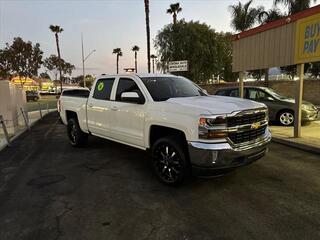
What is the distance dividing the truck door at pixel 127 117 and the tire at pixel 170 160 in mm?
573

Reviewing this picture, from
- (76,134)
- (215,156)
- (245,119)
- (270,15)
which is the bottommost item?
(76,134)

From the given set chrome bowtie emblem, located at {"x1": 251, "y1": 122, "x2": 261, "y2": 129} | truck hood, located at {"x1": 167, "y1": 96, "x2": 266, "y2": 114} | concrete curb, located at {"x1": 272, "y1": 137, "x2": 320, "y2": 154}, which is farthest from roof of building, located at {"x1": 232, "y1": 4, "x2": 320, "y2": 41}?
chrome bowtie emblem, located at {"x1": 251, "y1": 122, "x2": 261, "y2": 129}

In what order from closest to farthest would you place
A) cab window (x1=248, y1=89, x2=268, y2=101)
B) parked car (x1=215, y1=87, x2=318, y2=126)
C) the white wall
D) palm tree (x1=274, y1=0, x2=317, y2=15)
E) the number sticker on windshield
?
1. the number sticker on windshield
2. parked car (x1=215, y1=87, x2=318, y2=126)
3. cab window (x1=248, y1=89, x2=268, y2=101)
4. the white wall
5. palm tree (x1=274, y1=0, x2=317, y2=15)

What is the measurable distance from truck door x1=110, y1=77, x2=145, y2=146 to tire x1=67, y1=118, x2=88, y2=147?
6.37ft

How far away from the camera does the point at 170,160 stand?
509 cm

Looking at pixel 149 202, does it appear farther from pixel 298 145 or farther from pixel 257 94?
pixel 257 94

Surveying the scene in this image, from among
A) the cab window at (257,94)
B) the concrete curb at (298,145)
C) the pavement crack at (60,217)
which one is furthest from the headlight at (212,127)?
the cab window at (257,94)

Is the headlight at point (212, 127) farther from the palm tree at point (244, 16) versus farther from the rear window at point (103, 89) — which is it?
the palm tree at point (244, 16)

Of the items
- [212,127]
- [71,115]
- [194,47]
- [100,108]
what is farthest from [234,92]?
[194,47]

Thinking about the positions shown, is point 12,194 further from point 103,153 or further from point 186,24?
point 186,24

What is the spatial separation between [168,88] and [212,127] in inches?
71.8

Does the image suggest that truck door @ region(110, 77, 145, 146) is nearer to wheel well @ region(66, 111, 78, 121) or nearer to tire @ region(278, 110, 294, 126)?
wheel well @ region(66, 111, 78, 121)

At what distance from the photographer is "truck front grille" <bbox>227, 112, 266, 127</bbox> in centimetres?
459

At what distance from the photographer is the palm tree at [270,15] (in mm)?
26562
